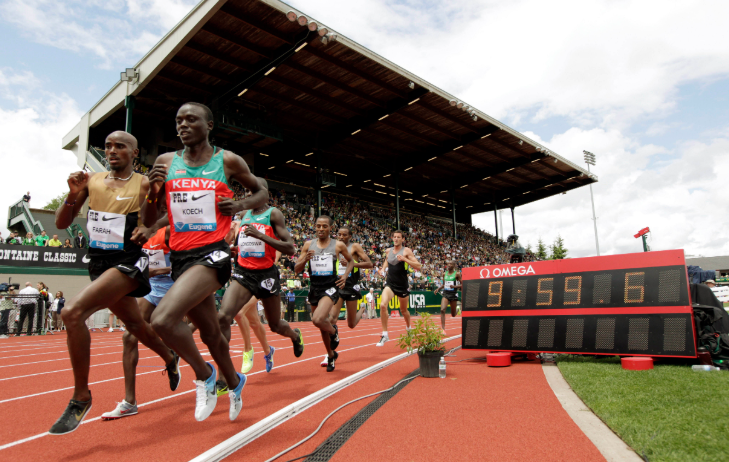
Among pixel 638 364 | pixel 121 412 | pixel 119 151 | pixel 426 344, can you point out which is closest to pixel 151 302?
pixel 121 412

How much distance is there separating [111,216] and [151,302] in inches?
71.1

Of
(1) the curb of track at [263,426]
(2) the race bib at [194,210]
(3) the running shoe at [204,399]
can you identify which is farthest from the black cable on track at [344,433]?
(2) the race bib at [194,210]

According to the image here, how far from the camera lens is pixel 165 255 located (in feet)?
17.1

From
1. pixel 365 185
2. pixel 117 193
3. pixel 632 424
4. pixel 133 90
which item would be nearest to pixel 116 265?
pixel 117 193

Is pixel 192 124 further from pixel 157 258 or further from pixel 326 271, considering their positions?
pixel 326 271

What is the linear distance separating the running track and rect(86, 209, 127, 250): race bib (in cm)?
143

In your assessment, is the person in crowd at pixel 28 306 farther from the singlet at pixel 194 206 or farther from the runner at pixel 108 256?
the singlet at pixel 194 206

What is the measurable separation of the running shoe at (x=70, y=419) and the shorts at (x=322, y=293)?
3458 millimetres

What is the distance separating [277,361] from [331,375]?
1899 mm

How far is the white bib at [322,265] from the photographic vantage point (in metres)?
6.44

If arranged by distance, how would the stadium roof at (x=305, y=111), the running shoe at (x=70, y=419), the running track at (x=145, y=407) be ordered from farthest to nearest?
the stadium roof at (x=305, y=111), the running track at (x=145, y=407), the running shoe at (x=70, y=419)

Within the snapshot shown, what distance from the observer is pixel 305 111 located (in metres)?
26.2

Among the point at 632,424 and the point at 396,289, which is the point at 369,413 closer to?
the point at 632,424

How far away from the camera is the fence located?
593 inches
